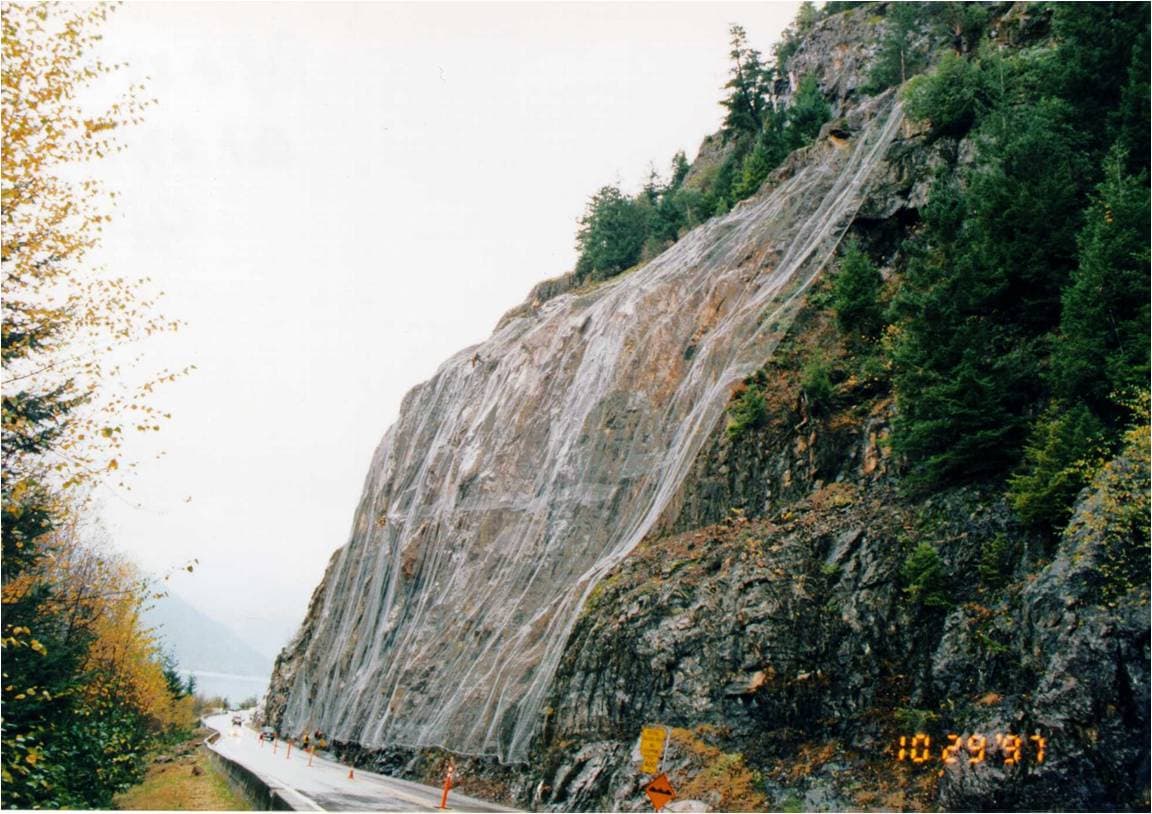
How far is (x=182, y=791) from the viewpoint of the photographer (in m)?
22.2

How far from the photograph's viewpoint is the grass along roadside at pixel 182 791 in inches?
723

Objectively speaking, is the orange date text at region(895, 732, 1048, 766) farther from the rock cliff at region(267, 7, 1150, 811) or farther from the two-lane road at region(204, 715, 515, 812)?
the two-lane road at region(204, 715, 515, 812)

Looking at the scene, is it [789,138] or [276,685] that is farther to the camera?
[276,685]

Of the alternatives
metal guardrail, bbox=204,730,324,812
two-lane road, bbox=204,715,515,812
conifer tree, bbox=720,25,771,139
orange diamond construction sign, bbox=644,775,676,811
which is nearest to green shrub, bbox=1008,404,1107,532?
orange diamond construction sign, bbox=644,775,676,811

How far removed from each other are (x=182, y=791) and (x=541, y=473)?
549 inches

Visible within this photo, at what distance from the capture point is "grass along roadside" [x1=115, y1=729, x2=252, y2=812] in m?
18.4

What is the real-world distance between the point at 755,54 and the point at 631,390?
29835 millimetres

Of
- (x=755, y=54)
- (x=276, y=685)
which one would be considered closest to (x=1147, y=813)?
(x=755, y=54)

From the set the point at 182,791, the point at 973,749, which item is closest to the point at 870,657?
the point at 973,749

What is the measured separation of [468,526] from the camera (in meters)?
29.5

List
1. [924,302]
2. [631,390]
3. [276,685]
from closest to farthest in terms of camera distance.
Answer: [924,302], [631,390], [276,685]

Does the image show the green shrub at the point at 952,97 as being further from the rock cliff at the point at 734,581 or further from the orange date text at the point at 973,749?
the orange date text at the point at 973,749

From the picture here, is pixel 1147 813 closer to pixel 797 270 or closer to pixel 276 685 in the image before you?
pixel 797 270

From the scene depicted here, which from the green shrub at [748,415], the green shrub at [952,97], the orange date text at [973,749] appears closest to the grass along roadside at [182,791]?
the orange date text at [973,749]
